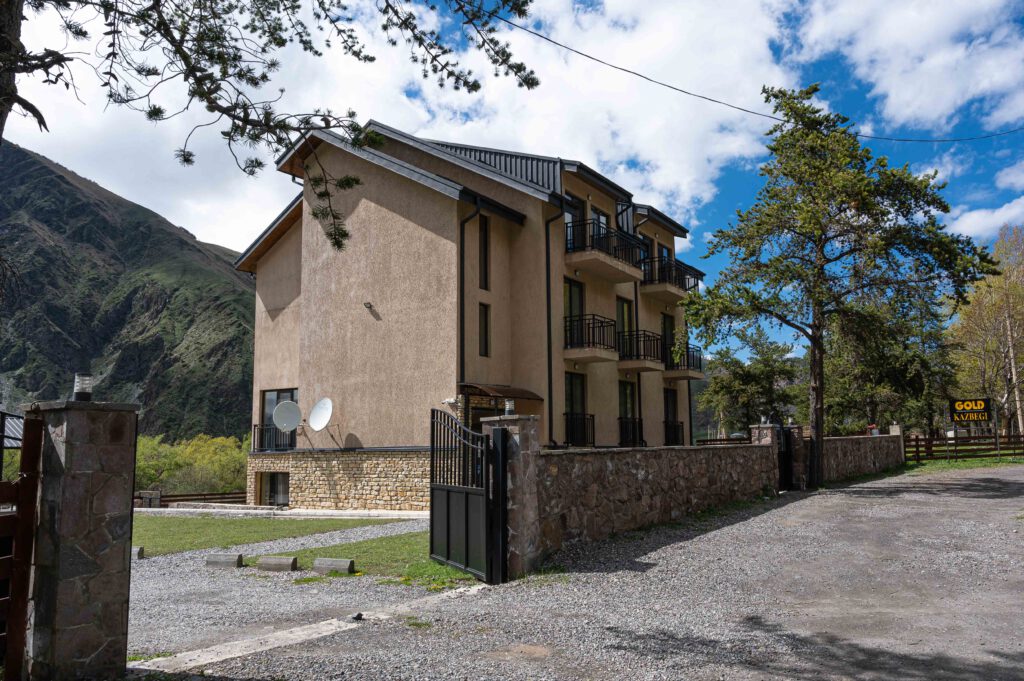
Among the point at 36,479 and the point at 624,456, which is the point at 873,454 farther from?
the point at 36,479

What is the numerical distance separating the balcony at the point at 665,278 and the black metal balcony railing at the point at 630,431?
4694mm

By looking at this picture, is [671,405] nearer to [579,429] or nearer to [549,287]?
[579,429]

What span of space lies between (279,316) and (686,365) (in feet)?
46.8

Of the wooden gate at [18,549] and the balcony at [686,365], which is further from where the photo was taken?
the balcony at [686,365]

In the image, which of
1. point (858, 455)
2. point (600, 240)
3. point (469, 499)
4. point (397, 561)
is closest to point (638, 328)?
point (600, 240)

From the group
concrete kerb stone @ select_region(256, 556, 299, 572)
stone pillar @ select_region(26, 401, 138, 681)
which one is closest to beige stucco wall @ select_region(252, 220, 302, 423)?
concrete kerb stone @ select_region(256, 556, 299, 572)

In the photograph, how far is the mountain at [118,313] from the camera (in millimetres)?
71562

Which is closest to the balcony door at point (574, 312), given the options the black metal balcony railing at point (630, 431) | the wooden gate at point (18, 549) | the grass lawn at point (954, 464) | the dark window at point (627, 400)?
the dark window at point (627, 400)

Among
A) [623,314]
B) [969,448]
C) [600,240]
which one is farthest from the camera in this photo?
[969,448]

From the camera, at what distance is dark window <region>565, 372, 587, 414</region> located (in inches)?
860

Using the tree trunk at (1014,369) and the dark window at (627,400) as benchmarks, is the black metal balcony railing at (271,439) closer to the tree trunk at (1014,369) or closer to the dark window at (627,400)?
the dark window at (627,400)

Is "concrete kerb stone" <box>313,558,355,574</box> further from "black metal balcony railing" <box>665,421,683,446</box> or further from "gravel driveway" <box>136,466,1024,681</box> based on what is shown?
"black metal balcony railing" <box>665,421,683,446</box>

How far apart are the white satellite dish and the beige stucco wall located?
235 cm

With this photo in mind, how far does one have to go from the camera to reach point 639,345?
82.4 ft
